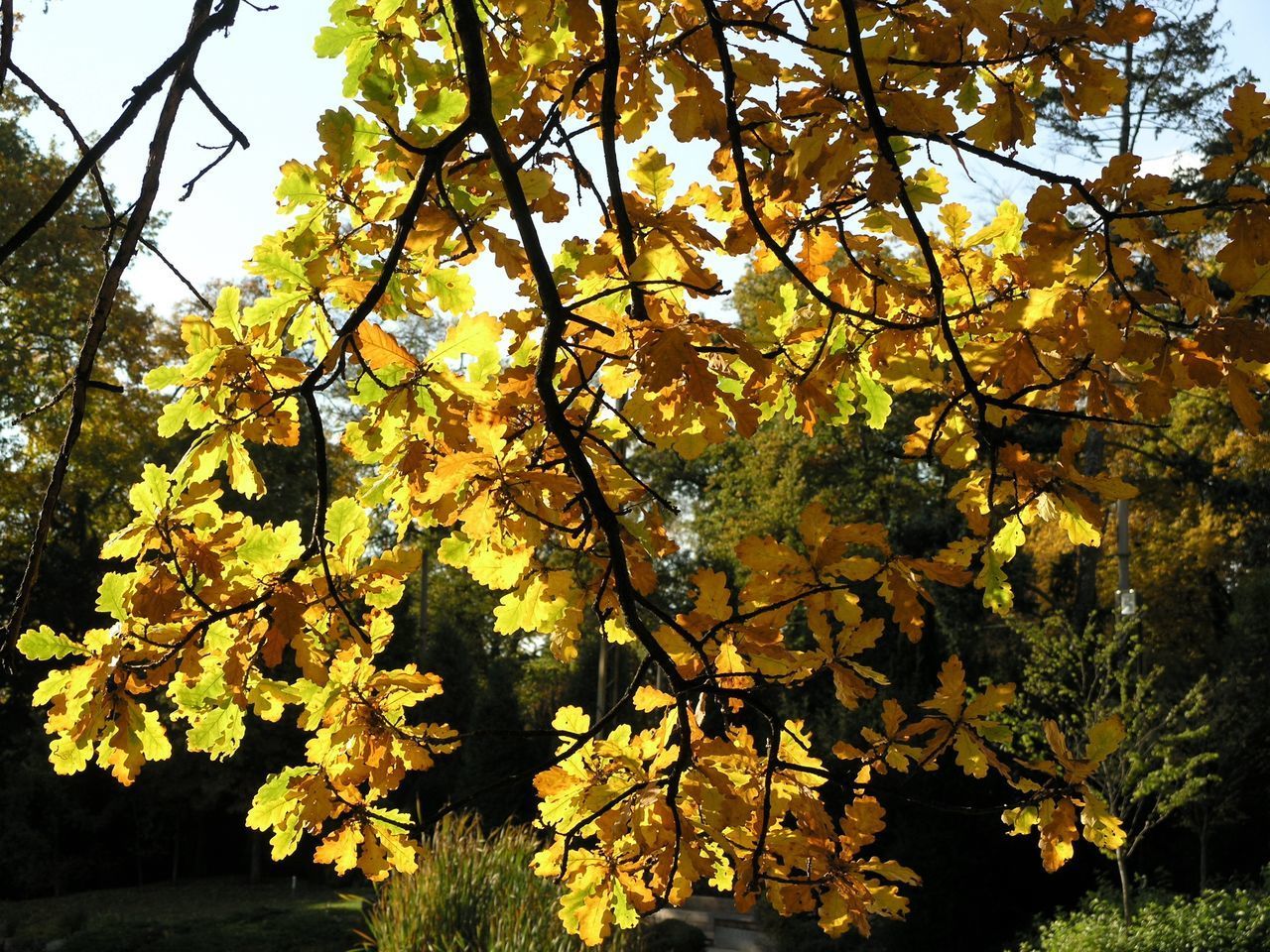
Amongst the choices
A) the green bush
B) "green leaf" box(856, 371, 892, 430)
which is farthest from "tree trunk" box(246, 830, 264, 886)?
"green leaf" box(856, 371, 892, 430)

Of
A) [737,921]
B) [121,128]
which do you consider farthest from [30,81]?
[737,921]

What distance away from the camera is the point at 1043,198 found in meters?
1.54

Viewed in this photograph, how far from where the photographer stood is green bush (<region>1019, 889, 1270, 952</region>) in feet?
22.7

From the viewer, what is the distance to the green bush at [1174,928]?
6906mm

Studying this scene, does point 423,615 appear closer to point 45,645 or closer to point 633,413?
point 45,645

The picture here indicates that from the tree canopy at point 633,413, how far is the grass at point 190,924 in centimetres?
802

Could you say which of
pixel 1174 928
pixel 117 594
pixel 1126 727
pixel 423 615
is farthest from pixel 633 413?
pixel 423 615

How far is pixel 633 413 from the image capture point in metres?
1.62

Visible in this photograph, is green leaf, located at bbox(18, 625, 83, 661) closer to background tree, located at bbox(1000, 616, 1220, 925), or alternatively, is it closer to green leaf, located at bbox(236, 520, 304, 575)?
green leaf, located at bbox(236, 520, 304, 575)

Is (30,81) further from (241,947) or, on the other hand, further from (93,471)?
(93,471)

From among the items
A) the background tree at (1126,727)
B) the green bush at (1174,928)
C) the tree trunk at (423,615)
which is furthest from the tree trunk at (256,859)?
the green bush at (1174,928)

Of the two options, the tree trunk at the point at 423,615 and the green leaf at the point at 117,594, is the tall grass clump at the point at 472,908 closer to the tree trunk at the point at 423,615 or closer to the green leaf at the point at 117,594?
the green leaf at the point at 117,594

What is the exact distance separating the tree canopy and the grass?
802 centimetres

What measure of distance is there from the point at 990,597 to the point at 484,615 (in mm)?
23979
